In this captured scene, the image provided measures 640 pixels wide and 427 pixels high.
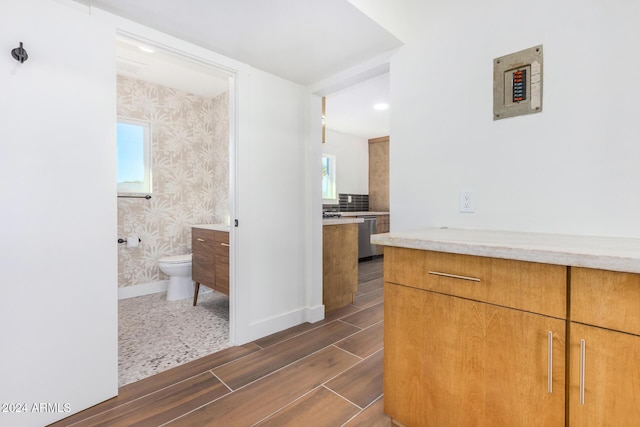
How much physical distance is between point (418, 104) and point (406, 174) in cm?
44

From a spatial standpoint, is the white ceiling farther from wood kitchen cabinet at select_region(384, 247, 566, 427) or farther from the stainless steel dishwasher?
wood kitchen cabinet at select_region(384, 247, 566, 427)

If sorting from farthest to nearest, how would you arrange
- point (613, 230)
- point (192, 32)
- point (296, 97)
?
point (296, 97) → point (192, 32) → point (613, 230)

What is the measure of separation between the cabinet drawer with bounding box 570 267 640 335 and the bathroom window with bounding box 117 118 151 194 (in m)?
3.75

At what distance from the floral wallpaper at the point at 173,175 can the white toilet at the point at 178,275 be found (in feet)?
1.30

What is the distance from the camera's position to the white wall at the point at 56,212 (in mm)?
1286

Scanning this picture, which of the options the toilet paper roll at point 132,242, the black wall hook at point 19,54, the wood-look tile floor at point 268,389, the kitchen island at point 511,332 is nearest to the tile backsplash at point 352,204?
the toilet paper roll at point 132,242

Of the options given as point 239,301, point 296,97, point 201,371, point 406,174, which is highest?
point 296,97

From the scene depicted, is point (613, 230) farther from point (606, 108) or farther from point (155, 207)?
point (155, 207)

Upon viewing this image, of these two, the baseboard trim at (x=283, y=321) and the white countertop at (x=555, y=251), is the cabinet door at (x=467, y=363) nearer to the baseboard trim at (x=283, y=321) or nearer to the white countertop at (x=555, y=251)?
the white countertop at (x=555, y=251)

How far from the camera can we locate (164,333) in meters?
2.34

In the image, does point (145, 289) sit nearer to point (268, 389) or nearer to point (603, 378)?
point (268, 389)

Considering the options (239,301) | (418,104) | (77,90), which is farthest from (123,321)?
(418,104)

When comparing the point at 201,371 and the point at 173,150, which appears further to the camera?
the point at 173,150

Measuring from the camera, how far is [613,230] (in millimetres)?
1216
